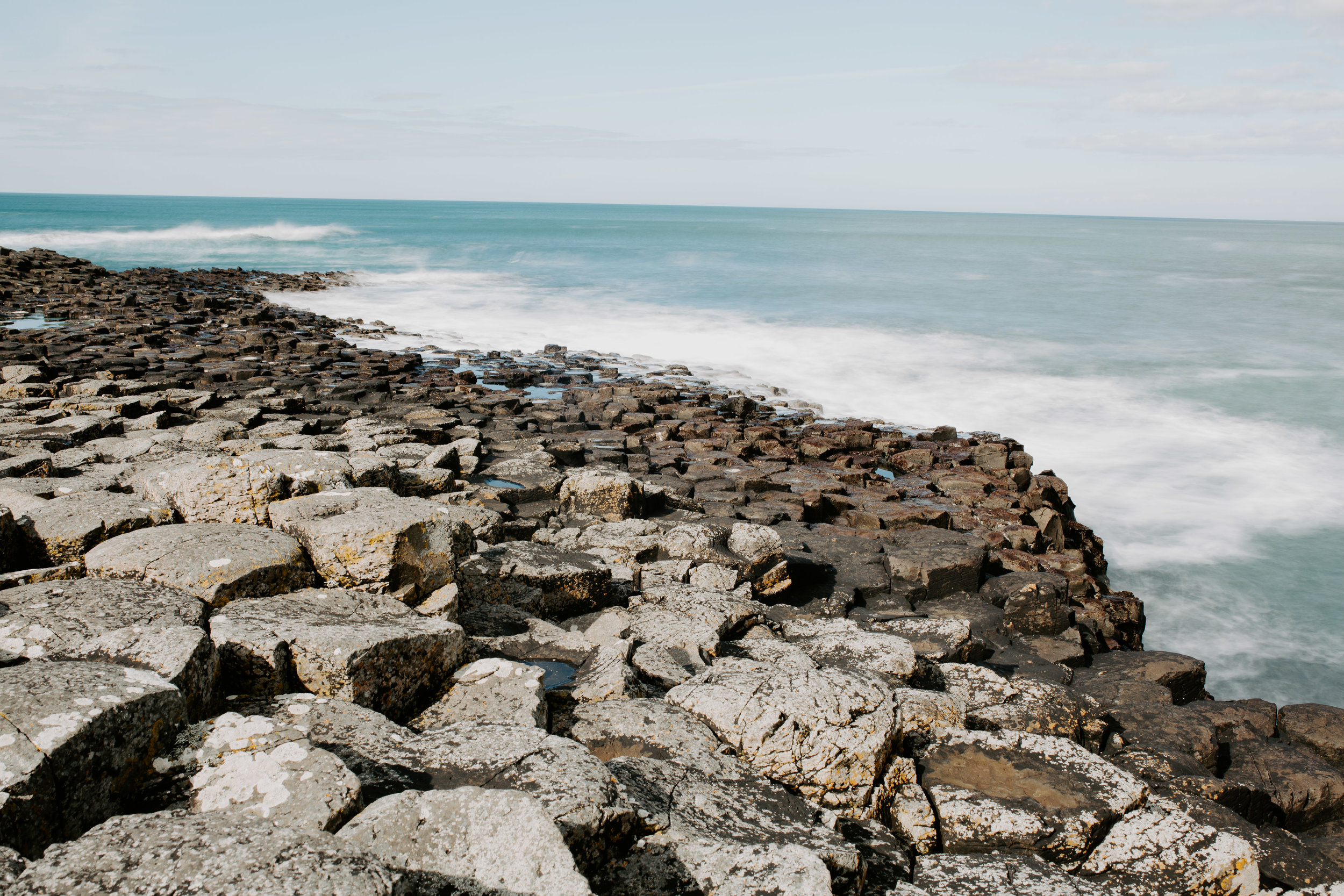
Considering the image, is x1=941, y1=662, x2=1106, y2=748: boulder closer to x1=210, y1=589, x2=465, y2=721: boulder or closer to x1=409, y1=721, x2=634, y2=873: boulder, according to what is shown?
x1=409, y1=721, x2=634, y2=873: boulder

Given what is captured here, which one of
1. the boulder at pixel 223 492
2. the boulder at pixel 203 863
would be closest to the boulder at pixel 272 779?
the boulder at pixel 203 863

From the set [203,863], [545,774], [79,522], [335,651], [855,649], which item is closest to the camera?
[203,863]

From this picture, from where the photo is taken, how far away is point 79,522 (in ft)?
14.1

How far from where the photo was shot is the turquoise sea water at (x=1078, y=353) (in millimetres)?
9945

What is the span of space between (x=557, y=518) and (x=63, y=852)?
5.57 m

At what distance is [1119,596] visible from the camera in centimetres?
821

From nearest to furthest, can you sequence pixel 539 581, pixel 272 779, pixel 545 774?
pixel 272 779, pixel 545 774, pixel 539 581

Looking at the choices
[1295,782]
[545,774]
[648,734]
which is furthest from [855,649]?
[1295,782]

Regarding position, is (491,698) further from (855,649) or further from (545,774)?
(855,649)

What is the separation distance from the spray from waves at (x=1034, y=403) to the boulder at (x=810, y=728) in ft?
26.2

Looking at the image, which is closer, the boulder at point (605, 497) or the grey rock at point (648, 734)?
the grey rock at point (648, 734)

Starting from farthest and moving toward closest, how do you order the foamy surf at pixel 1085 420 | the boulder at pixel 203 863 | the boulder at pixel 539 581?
1. the foamy surf at pixel 1085 420
2. the boulder at pixel 539 581
3. the boulder at pixel 203 863

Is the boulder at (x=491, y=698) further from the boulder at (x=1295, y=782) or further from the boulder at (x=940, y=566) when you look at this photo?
the boulder at (x=940, y=566)

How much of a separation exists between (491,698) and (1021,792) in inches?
92.1
